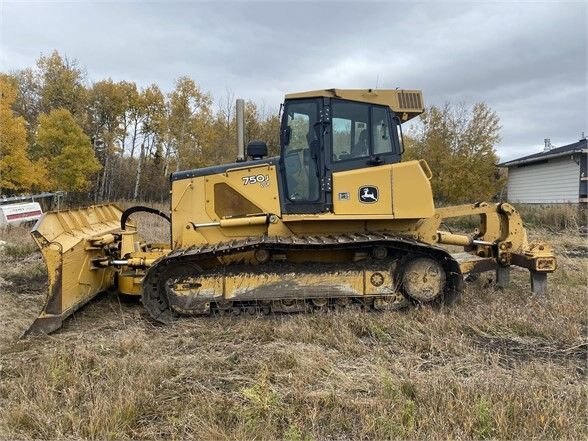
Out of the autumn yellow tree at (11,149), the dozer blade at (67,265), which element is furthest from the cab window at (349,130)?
the autumn yellow tree at (11,149)

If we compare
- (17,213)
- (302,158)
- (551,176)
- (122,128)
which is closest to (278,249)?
(302,158)

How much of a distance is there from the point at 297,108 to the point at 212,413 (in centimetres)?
401

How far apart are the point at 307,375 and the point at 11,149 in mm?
25260

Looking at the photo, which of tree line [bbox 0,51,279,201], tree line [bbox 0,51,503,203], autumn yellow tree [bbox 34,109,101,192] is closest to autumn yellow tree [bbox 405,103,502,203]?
tree line [bbox 0,51,503,203]

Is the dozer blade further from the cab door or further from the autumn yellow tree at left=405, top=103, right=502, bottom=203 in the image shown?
the autumn yellow tree at left=405, top=103, right=502, bottom=203

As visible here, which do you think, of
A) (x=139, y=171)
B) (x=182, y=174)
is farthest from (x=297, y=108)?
(x=139, y=171)

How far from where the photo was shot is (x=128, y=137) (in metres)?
42.1

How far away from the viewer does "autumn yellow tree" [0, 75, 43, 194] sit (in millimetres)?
23641

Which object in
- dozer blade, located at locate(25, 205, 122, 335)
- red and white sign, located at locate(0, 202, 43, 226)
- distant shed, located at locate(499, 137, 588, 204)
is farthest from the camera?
distant shed, located at locate(499, 137, 588, 204)

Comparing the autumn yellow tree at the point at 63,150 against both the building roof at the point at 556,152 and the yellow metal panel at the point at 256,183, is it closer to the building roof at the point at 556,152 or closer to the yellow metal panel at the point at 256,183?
the yellow metal panel at the point at 256,183

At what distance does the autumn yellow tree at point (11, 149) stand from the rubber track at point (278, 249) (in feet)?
71.8

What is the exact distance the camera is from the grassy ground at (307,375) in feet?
9.86

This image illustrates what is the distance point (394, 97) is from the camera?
6.31 m

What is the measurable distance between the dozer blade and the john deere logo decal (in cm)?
346
